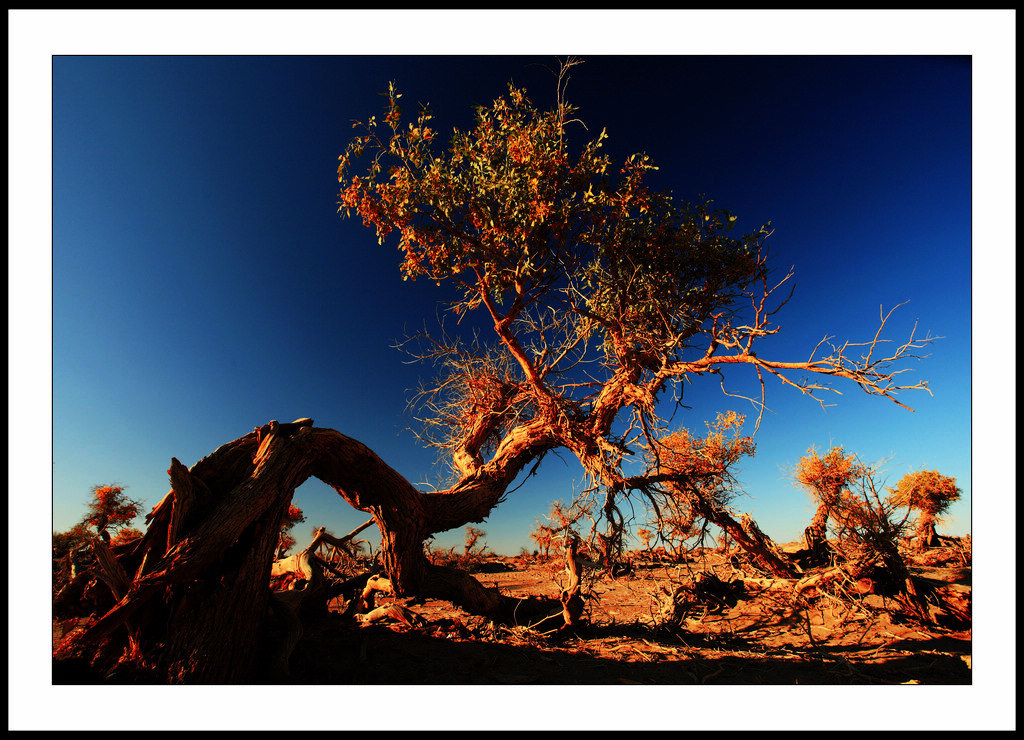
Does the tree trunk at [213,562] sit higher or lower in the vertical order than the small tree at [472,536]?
higher

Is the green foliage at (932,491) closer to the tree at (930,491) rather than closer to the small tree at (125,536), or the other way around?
the tree at (930,491)

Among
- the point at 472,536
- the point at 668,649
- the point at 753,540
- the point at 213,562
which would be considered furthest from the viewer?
the point at 472,536

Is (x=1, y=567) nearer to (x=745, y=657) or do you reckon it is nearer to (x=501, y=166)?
(x=501, y=166)

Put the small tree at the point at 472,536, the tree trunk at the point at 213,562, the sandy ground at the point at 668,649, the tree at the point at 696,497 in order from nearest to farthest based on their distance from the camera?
1. the tree trunk at the point at 213,562
2. the sandy ground at the point at 668,649
3. the tree at the point at 696,497
4. the small tree at the point at 472,536

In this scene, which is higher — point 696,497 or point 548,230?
point 548,230

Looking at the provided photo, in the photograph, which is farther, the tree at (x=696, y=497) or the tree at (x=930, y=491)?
the tree at (x=930, y=491)

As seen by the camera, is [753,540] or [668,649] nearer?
[668,649]

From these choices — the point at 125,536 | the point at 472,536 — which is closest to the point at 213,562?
the point at 125,536

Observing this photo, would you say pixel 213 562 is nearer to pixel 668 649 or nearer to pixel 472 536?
pixel 668 649

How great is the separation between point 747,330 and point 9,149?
7.78 m

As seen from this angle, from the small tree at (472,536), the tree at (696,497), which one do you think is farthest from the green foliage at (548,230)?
the small tree at (472,536)

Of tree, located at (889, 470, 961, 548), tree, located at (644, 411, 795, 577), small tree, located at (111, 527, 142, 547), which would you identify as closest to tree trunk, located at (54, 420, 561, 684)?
small tree, located at (111, 527, 142, 547)

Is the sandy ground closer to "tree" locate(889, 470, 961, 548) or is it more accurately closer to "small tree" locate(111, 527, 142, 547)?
"small tree" locate(111, 527, 142, 547)
